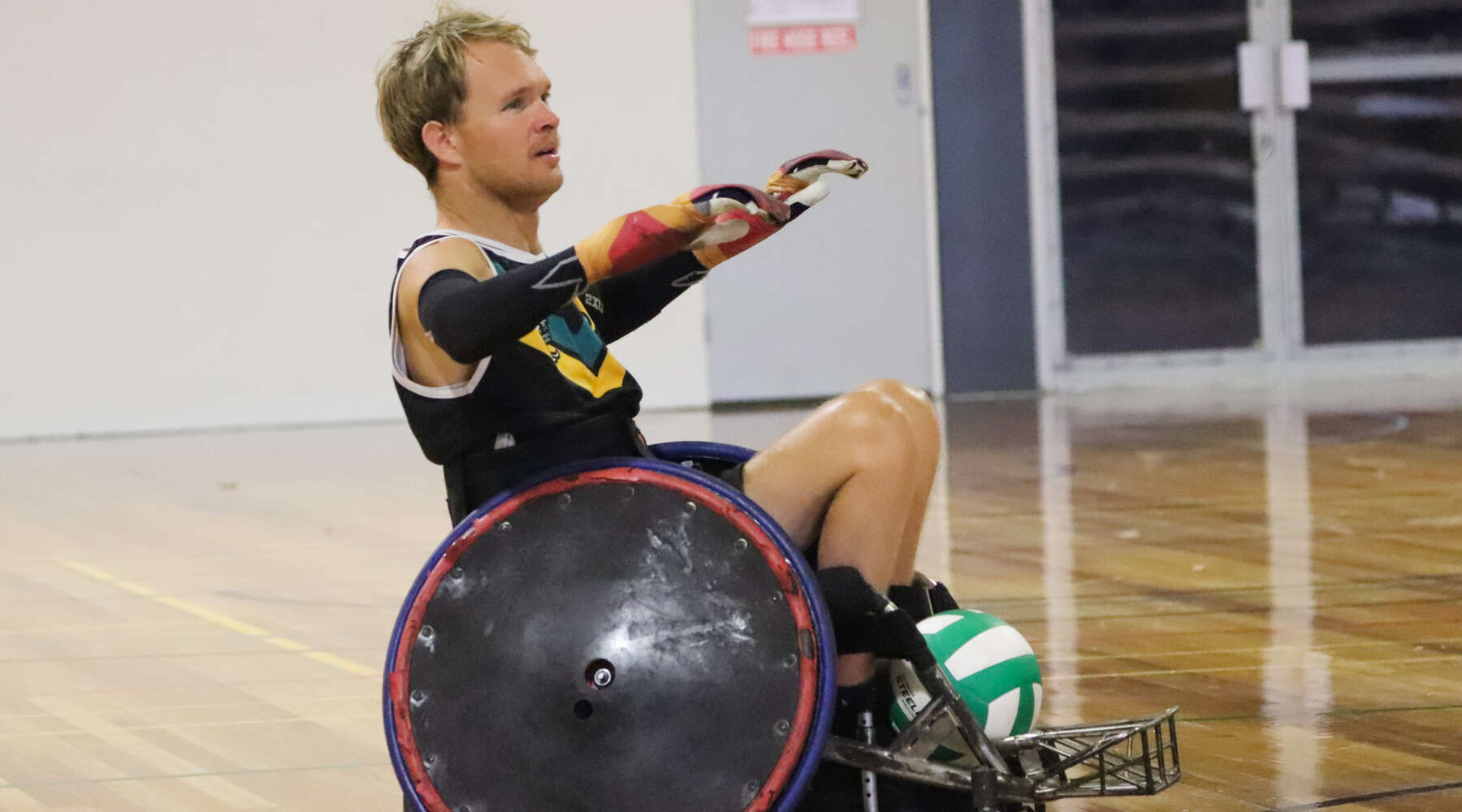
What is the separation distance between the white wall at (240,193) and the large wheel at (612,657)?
218 inches

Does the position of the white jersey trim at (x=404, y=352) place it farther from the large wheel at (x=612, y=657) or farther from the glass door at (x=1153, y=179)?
the glass door at (x=1153, y=179)

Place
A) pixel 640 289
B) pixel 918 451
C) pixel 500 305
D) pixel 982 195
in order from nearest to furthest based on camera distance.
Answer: pixel 500 305 < pixel 918 451 < pixel 640 289 < pixel 982 195

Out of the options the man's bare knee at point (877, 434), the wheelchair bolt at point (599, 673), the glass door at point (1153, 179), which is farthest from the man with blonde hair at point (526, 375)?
the glass door at point (1153, 179)

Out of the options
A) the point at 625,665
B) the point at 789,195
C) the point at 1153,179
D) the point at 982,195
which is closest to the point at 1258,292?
the point at 1153,179

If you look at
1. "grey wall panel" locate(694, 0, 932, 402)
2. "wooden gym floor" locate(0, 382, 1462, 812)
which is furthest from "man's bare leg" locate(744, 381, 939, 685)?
"grey wall panel" locate(694, 0, 932, 402)

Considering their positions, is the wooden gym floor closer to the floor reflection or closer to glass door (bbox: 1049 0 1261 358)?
the floor reflection

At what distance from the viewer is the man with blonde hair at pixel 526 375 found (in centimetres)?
189

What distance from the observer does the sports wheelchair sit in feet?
5.73

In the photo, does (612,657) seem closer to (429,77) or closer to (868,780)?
(868,780)

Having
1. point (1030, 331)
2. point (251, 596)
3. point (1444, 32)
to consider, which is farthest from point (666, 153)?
point (251, 596)

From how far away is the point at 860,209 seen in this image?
7.42 m

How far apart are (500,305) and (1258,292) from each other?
648cm

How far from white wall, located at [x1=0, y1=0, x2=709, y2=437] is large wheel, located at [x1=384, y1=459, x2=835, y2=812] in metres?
5.55

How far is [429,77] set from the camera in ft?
6.45
